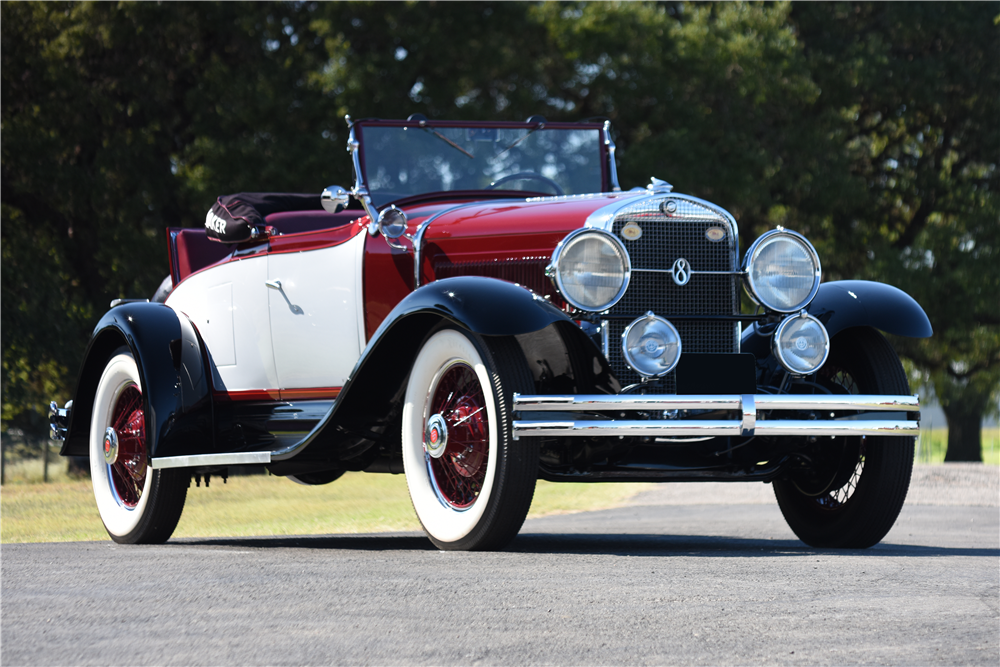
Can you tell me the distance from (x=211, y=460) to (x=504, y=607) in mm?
3088

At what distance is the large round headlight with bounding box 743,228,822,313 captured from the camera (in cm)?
553

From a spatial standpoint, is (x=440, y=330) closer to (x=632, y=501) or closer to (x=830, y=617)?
(x=830, y=617)

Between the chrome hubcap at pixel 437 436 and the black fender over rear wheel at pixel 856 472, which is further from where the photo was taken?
the black fender over rear wheel at pixel 856 472

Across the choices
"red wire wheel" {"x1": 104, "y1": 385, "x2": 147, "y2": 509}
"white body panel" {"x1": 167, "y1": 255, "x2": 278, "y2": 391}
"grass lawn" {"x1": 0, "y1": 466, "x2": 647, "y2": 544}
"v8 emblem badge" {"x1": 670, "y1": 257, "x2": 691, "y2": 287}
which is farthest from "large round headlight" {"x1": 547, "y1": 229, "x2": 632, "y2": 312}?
"grass lawn" {"x1": 0, "y1": 466, "x2": 647, "y2": 544}

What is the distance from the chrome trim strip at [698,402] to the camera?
470 centimetres

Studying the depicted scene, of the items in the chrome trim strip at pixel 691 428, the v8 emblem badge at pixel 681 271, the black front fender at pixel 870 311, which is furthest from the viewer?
the black front fender at pixel 870 311

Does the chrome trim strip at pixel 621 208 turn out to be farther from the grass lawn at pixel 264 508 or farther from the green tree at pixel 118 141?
the green tree at pixel 118 141

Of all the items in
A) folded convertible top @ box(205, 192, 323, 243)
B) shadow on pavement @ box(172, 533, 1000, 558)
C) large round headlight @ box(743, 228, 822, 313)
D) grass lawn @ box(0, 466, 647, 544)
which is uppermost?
folded convertible top @ box(205, 192, 323, 243)

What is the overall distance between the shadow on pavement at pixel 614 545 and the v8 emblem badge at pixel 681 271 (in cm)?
125

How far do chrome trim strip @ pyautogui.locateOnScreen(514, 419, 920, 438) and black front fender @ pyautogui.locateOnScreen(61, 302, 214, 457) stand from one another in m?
2.69

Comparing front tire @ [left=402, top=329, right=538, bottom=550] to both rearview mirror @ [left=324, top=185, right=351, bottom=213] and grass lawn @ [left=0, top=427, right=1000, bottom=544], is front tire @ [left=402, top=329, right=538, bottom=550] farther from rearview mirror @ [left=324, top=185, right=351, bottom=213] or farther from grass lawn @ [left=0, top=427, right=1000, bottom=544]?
grass lawn @ [left=0, top=427, right=1000, bottom=544]

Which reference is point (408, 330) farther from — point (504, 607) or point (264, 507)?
point (264, 507)

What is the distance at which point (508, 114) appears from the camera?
19047mm

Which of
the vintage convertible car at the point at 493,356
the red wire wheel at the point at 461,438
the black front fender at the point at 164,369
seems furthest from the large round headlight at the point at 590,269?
the black front fender at the point at 164,369
